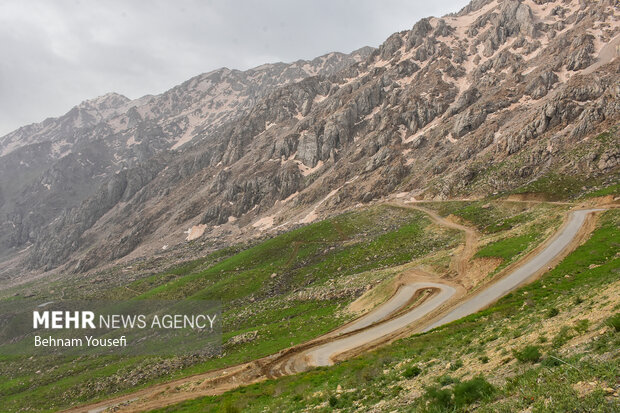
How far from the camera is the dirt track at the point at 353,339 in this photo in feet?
116

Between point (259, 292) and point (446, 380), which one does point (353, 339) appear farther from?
point (259, 292)

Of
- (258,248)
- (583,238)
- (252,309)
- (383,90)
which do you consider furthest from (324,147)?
(583,238)

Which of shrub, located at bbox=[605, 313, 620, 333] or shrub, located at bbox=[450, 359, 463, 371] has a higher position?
shrub, located at bbox=[605, 313, 620, 333]

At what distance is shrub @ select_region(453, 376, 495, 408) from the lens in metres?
11.9

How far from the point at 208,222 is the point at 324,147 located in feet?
238

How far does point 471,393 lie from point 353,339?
28.1 m

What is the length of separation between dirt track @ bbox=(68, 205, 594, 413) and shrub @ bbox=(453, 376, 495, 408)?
23.8 metres

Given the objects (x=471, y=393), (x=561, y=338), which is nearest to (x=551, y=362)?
(x=471, y=393)

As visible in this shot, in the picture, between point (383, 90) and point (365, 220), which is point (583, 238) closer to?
point (365, 220)

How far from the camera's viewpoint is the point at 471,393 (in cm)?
1220

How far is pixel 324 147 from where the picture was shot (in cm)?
17875

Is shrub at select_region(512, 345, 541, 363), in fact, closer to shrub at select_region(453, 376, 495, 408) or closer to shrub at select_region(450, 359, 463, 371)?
shrub at select_region(453, 376, 495, 408)

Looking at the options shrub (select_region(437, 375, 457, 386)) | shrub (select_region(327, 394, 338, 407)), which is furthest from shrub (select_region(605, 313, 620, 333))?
shrub (select_region(327, 394, 338, 407))

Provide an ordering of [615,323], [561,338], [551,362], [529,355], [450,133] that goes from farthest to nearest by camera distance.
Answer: [450,133], [561,338], [529,355], [615,323], [551,362]
